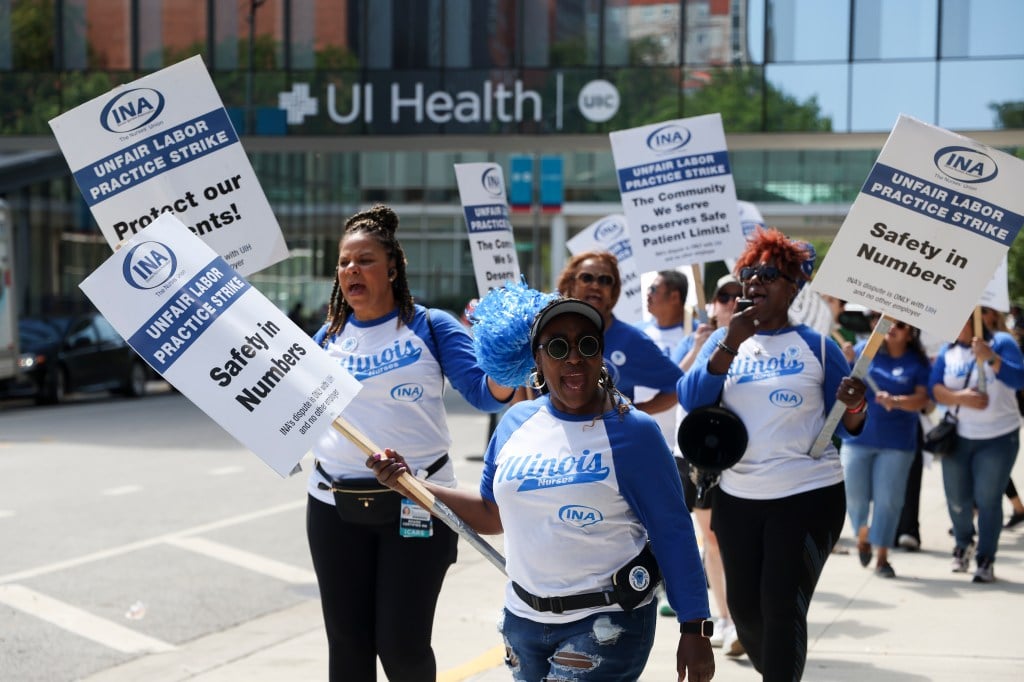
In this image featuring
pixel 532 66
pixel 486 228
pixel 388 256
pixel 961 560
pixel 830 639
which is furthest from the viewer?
pixel 532 66

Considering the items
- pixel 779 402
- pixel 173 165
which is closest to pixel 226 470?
pixel 173 165

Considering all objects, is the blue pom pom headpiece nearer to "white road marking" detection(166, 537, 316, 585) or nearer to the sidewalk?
the sidewalk

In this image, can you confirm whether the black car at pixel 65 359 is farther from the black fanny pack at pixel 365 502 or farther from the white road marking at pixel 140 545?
the black fanny pack at pixel 365 502

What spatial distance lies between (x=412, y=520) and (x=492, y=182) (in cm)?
347

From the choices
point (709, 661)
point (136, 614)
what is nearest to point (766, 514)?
point (709, 661)

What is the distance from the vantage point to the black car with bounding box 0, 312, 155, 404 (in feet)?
79.6

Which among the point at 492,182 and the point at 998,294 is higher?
the point at 492,182

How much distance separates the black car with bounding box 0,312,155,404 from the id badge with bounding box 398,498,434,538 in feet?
64.2

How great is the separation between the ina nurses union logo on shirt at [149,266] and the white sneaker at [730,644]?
12.9 ft

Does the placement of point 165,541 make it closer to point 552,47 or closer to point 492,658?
point 492,658

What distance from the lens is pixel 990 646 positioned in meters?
7.40

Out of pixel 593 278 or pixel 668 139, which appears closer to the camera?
pixel 593 278

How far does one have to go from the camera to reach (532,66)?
28609mm

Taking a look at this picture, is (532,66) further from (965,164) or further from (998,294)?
(965,164)
